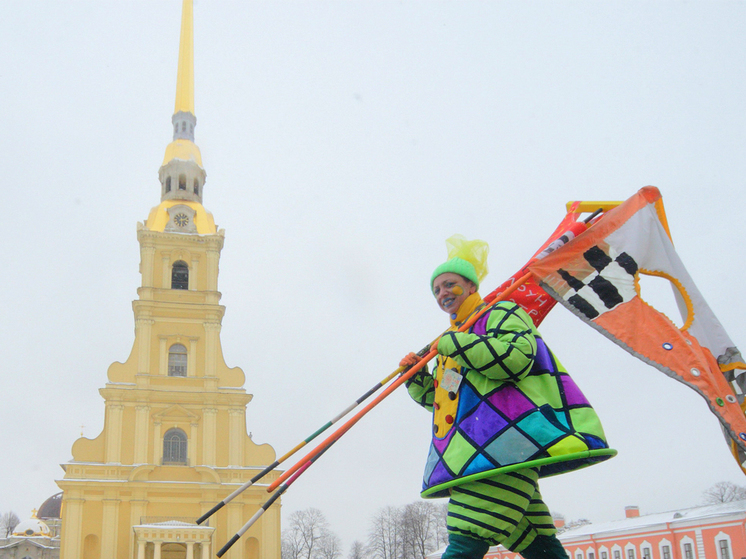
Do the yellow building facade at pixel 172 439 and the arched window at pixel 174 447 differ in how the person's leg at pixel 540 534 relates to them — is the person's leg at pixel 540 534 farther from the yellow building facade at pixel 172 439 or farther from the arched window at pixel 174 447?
the arched window at pixel 174 447

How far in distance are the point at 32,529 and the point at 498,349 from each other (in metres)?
50.5

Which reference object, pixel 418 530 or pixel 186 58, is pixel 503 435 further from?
pixel 418 530

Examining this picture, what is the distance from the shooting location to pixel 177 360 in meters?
31.8

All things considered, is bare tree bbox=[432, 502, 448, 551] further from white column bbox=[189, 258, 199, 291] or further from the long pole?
the long pole

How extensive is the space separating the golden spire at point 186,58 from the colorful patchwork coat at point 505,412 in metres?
38.0

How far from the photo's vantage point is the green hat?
13.9 ft

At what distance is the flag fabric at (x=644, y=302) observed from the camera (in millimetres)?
4044

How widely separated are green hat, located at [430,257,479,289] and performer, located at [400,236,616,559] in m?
0.36

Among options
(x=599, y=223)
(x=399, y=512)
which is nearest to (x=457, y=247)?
(x=599, y=223)

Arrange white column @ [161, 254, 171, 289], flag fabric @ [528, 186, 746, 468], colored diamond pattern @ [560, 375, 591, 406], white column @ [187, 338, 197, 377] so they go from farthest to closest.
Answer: white column @ [161, 254, 171, 289] → white column @ [187, 338, 197, 377] → flag fabric @ [528, 186, 746, 468] → colored diamond pattern @ [560, 375, 591, 406]

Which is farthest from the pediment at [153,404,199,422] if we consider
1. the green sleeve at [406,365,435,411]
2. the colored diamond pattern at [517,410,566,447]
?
the colored diamond pattern at [517,410,566,447]

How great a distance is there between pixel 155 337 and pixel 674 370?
29712mm

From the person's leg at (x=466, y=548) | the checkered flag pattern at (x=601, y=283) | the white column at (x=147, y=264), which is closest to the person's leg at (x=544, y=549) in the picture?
the person's leg at (x=466, y=548)

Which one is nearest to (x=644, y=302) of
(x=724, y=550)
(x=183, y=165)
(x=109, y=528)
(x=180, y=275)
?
(x=109, y=528)
